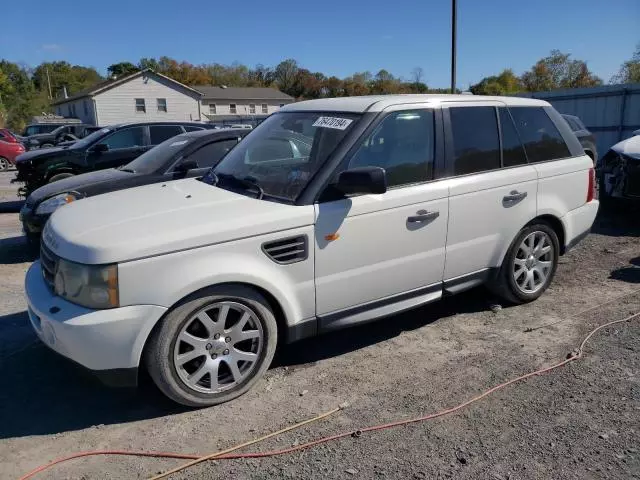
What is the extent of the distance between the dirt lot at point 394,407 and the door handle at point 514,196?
106cm

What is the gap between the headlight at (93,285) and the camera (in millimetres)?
2941

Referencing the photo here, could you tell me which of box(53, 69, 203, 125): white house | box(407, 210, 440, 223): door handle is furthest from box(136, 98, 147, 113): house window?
box(407, 210, 440, 223): door handle

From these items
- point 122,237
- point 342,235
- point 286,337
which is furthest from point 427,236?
point 122,237

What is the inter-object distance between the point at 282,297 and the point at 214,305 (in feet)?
1.47

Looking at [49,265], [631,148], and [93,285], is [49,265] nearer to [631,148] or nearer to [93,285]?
[93,285]

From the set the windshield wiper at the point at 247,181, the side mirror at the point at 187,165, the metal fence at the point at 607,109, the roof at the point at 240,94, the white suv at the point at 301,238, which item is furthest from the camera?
the roof at the point at 240,94

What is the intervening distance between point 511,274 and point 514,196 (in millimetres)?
713

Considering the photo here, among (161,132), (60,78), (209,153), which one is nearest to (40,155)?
(161,132)

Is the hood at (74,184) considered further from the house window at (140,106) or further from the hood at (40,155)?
the house window at (140,106)

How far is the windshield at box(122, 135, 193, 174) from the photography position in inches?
275

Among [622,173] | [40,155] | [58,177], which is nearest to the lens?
[622,173]

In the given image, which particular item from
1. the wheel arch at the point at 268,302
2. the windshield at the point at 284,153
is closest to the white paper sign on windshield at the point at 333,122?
the windshield at the point at 284,153

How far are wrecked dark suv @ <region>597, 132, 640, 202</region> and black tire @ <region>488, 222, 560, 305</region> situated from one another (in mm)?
3322

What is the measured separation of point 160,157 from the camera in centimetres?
714
